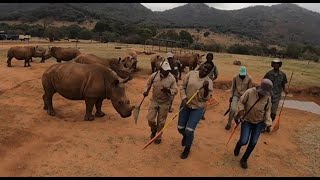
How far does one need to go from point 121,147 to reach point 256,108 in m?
3.21

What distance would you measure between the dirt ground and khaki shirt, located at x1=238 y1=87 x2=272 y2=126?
117 centimetres

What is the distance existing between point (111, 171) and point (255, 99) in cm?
326

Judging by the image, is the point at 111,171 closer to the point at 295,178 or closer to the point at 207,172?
the point at 207,172

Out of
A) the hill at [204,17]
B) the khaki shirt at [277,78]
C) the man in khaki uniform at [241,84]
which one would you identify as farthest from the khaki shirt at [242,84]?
the hill at [204,17]

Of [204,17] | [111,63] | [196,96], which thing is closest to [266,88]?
[196,96]

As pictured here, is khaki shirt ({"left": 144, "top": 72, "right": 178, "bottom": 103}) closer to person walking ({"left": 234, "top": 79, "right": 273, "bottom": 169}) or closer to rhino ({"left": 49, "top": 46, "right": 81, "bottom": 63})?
person walking ({"left": 234, "top": 79, "right": 273, "bottom": 169})

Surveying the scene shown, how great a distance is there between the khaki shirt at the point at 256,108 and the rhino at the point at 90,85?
11.5 ft

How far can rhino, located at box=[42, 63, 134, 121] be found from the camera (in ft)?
34.9

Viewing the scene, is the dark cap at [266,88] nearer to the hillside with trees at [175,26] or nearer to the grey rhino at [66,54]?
the grey rhino at [66,54]

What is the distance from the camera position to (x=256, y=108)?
26.2ft

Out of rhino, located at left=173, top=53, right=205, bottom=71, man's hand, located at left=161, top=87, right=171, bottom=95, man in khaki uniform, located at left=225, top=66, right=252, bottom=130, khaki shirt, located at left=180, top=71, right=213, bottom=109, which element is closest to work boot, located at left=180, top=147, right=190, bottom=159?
khaki shirt, located at left=180, top=71, right=213, bottom=109

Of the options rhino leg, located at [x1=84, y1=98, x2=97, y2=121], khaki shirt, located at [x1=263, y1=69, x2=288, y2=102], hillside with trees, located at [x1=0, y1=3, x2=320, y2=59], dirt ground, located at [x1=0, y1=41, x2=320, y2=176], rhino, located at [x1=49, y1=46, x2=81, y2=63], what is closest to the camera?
dirt ground, located at [x1=0, y1=41, x2=320, y2=176]

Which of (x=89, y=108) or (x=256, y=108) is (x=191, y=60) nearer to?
(x=89, y=108)

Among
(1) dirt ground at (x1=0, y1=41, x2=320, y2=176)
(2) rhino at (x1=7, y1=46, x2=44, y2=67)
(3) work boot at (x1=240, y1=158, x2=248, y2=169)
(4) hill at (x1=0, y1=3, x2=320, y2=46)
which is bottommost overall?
(4) hill at (x1=0, y1=3, x2=320, y2=46)
